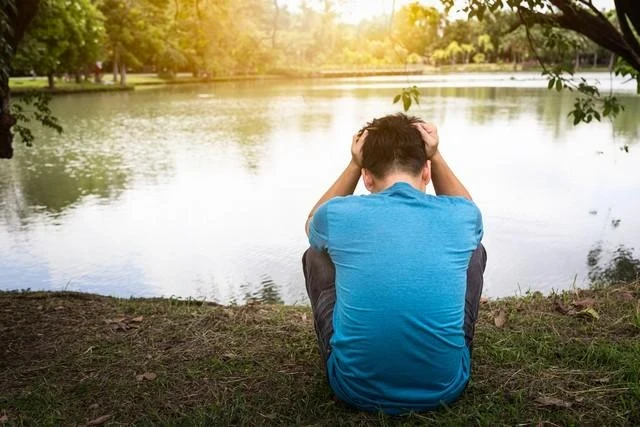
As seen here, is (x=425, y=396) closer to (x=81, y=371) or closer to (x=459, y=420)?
(x=459, y=420)

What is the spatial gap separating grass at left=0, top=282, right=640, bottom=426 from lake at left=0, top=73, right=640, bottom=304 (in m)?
1.68

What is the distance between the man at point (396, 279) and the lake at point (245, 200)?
280 centimetres

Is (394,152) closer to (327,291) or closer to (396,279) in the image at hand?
(396,279)

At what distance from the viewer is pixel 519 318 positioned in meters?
3.12

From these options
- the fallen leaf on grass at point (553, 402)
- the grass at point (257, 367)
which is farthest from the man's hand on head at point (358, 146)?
the fallen leaf on grass at point (553, 402)

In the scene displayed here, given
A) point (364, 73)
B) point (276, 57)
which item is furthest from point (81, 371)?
point (364, 73)

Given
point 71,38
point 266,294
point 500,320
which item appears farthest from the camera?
point 71,38

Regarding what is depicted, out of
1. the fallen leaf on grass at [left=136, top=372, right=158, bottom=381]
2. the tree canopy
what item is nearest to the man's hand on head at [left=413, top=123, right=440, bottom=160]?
the tree canopy

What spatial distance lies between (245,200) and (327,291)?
23.0 feet

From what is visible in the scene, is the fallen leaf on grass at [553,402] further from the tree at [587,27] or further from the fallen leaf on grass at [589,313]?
the tree at [587,27]

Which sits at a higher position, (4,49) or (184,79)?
(4,49)

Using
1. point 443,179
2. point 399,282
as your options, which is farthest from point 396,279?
point 443,179

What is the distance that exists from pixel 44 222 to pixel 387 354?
23.7 feet

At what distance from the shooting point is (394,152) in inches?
77.9
